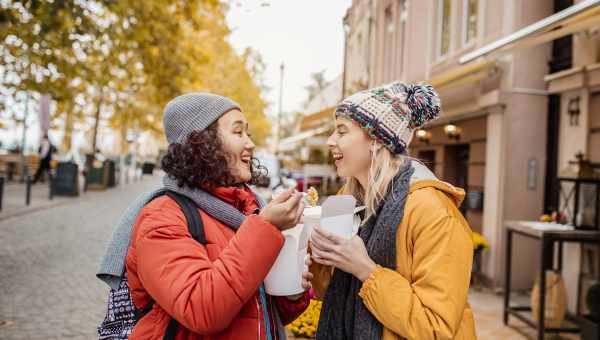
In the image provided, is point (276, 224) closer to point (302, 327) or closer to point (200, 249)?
point (200, 249)

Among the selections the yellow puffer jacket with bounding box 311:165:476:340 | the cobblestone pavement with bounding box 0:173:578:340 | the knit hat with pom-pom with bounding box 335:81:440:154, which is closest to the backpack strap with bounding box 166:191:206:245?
the yellow puffer jacket with bounding box 311:165:476:340

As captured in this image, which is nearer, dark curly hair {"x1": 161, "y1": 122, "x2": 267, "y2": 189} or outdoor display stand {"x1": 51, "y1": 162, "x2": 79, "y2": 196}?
dark curly hair {"x1": 161, "y1": 122, "x2": 267, "y2": 189}

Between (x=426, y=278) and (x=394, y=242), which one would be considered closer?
(x=426, y=278)

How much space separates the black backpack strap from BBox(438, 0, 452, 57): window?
8.63 meters

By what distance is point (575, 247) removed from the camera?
5.98 metres

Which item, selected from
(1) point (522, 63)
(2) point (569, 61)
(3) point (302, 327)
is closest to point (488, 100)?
(1) point (522, 63)

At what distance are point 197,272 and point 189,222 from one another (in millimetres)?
206

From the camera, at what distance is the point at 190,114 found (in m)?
1.80

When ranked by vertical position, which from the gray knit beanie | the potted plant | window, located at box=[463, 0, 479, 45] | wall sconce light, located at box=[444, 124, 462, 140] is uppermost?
window, located at box=[463, 0, 479, 45]

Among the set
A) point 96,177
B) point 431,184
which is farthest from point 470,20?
point 96,177

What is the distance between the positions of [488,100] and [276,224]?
651 centimetres

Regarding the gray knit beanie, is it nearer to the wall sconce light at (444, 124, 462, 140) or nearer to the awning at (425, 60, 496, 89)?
the awning at (425, 60, 496, 89)

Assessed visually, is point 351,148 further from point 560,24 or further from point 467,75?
point 467,75

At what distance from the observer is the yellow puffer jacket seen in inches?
63.8
